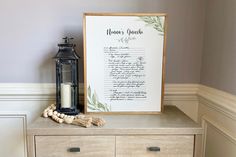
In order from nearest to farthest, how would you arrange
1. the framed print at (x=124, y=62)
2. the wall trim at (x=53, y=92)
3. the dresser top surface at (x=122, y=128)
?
the dresser top surface at (x=122, y=128), the framed print at (x=124, y=62), the wall trim at (x=53, y=92)

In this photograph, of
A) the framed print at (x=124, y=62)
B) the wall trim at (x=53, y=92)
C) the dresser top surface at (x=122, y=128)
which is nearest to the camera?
the dresser top surface at (x=122, y=128)

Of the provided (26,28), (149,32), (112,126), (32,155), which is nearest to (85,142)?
(112,126)

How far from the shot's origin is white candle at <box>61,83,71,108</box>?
1215mm

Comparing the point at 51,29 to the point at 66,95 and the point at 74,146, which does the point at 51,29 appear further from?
the point at 74,146

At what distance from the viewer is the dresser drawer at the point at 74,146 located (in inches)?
40.3

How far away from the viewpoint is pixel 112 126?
1044 mm

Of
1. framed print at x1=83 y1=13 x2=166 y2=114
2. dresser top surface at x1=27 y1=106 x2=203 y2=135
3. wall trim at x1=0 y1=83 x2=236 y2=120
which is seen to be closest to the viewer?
dresser top surface at x1=27 y1=106 x2=203 y2=135

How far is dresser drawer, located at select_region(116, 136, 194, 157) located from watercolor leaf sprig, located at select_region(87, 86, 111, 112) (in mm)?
A: 245

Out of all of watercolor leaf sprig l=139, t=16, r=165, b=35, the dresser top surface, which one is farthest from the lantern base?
watercolor leaf sprig l=139, t=16, r=165, b=35

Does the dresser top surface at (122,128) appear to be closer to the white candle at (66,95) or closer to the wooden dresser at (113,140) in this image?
the wooden dresser at (113,140)

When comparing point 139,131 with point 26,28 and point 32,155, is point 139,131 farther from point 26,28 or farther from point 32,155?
point 26,28

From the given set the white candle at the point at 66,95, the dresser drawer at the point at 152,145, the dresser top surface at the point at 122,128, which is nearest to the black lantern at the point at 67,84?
the white candle at the point at 66,95

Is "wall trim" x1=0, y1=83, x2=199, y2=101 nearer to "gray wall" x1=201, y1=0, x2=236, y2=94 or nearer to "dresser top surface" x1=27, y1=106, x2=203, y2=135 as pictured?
"gray wall" x1=201, y1=0, x2=236, y2=94

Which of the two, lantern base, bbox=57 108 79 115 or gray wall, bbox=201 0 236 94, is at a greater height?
gray wall, bbox=201 0 236 94
